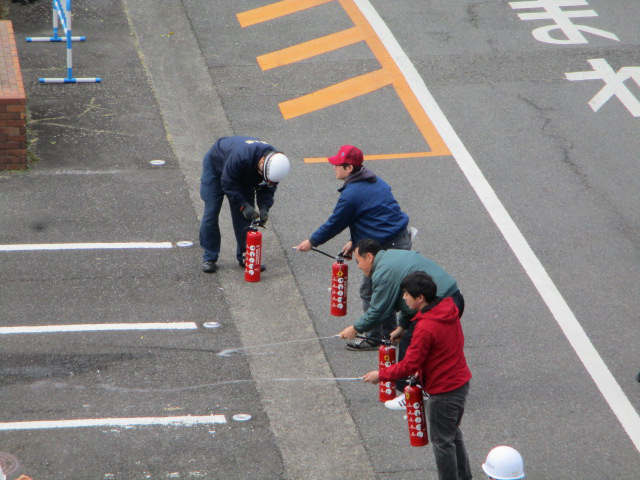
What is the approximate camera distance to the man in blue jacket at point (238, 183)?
9474 mm

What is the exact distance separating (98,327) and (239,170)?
214 centimetres

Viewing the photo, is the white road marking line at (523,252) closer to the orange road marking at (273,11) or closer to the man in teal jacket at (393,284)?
the orange road marking at (273,11)

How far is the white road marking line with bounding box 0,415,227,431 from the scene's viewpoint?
7477mm

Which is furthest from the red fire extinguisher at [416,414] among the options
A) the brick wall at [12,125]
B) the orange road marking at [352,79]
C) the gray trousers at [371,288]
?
the brick wall at [12,125]

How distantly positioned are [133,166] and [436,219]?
4.04 metres

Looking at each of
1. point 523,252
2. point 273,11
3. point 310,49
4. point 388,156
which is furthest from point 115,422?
point 273,11

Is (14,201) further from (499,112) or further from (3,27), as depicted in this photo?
(499,112)

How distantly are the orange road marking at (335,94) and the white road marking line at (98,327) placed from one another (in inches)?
204

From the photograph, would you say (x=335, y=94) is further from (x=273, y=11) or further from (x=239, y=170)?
(x=239, y=170)

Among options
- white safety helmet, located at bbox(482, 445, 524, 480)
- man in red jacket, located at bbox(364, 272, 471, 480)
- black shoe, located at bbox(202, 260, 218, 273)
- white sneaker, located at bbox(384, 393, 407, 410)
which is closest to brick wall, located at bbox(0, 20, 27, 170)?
black shoe, located at bbox(202, 260, 218, 273)

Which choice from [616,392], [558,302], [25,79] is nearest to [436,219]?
[558,302]

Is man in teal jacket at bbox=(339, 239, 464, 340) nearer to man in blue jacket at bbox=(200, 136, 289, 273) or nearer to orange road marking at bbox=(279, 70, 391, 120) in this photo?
man in blue jacket at bbox=(200, 136, 289, 273)

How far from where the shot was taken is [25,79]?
1403 cm

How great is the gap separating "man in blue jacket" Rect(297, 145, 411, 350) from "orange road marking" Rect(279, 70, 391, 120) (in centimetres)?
488
